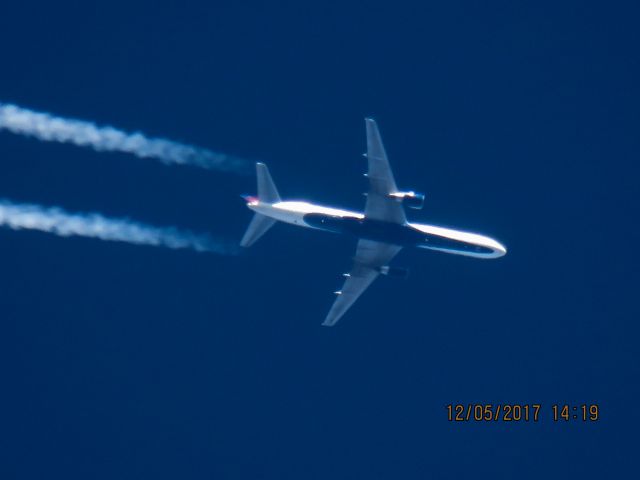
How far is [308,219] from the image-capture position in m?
78.5

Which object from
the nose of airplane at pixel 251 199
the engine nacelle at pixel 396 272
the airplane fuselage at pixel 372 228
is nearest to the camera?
the airplane fuselage at pixel 372 228

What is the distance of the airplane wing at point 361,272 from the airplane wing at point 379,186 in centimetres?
321

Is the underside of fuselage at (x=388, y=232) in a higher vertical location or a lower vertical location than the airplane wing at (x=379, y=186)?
lower

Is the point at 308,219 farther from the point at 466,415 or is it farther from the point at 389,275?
the point at 466,415

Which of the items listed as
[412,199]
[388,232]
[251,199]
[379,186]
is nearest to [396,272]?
[388,232]

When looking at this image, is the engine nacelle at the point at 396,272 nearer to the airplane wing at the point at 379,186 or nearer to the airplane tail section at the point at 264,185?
the airplane wing at the point at 379,186

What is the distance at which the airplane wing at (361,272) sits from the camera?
81562mm

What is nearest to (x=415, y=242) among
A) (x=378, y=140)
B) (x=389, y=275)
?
(x=389, y=275)

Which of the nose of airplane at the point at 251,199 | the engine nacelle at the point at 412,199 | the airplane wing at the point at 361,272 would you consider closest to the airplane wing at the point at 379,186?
the engine nacelle at the point at 412,199

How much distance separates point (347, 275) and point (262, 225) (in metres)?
7.47

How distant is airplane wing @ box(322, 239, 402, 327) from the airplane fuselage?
2.25 m

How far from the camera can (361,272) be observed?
271ft

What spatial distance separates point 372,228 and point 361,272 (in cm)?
523

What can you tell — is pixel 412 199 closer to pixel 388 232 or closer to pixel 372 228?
pixel 388 232
